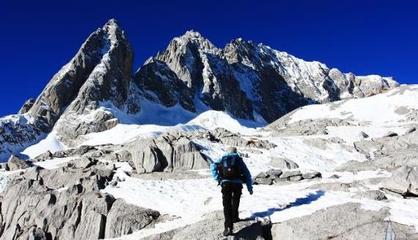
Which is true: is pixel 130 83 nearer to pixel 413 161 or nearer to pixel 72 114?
pixel 72 114

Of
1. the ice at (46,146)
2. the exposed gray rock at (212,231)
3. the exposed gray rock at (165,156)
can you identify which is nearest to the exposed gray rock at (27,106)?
the ice at (46,146)

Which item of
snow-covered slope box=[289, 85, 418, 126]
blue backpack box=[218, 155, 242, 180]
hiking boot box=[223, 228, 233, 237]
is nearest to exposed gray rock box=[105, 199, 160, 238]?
hiking boot box=[223, 228, 233, 237]

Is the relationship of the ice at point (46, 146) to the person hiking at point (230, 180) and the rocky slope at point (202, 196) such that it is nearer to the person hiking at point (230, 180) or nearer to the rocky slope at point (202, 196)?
the rocky slope at point (202, 196)

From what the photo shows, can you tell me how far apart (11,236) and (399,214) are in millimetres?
19064

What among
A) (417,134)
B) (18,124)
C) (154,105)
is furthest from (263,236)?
(154,105)

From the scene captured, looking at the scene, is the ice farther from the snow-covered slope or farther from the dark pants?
the dark pants

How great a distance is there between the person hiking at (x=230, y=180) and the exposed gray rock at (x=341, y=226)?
1817 millimetres

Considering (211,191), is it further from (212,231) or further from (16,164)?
(16,164)

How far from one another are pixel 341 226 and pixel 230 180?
12.7 ft

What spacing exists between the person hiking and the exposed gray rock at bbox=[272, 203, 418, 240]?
1.82 metres

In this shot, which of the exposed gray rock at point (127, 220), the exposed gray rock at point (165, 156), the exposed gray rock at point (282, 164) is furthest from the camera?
the exposed gray rock at point (282, 164)

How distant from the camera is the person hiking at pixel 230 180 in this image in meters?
16.1

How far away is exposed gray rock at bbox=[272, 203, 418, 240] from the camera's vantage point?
605 inches

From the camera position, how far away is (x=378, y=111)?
9331 cm
